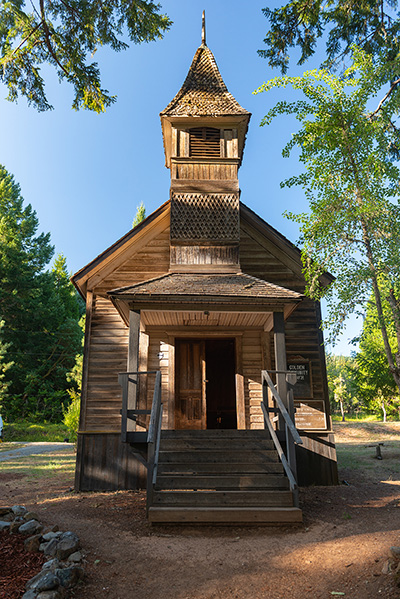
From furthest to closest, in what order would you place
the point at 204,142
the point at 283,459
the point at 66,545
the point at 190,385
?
1. the point at 204,142
2. the point at 190,385
3. the point at 283,459
4. the point at 66,545

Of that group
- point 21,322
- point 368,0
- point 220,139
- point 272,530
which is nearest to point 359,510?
point 272,530

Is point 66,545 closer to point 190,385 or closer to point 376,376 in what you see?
point 190,385

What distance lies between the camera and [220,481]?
23.3ft

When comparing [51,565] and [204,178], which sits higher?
[204,178]

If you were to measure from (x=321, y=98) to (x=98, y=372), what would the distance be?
8442mm

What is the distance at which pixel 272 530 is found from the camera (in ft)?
20.3

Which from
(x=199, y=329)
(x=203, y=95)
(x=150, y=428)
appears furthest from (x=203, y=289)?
(x=203, y=95)

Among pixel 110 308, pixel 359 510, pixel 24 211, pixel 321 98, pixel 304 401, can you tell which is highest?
pixel 24 211

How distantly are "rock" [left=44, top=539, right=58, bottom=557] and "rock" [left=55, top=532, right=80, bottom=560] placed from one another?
3cm

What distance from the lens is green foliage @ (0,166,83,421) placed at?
32750 millimetres

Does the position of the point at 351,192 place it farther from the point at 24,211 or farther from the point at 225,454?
the point at 24,211

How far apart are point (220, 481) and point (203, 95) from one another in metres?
11.1

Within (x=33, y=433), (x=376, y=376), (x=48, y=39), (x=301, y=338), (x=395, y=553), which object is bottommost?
(x=395, y=553)

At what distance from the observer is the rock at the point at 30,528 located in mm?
5417
